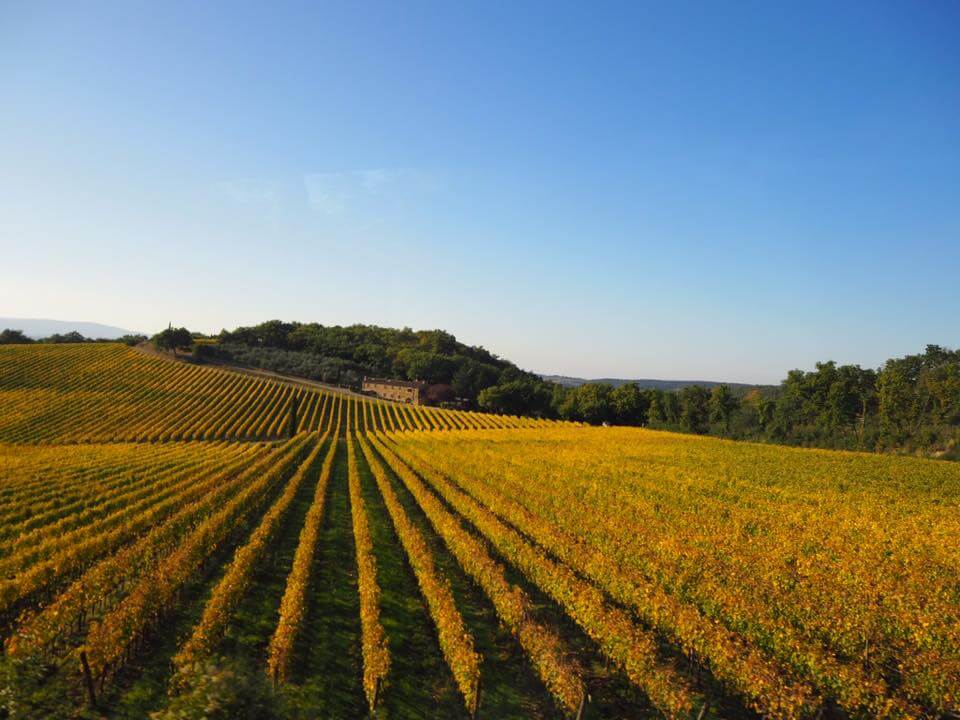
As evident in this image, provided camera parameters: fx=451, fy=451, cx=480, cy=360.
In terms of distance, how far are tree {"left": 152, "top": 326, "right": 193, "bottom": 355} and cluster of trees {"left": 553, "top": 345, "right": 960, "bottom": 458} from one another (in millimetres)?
96316

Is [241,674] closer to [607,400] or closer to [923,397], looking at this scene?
[607,400]

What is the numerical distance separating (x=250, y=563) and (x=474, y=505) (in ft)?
41.5

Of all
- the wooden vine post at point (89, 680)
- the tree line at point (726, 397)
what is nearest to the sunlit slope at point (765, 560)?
the wooden vine post at point (89, 680)

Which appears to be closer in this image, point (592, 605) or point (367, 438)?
point (592, 605)

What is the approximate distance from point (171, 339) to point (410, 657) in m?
124

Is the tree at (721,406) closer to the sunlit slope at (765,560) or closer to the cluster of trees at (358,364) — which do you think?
the cluster of trees at (358,364)

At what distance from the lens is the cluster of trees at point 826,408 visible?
83.1 m

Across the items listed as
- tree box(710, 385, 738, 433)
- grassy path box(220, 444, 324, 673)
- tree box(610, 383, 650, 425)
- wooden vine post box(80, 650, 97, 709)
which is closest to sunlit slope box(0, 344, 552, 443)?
tree box(610, 383, 650, 425)

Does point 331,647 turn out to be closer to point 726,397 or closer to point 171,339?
point 726,397

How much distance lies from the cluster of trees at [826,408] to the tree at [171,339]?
9632 cm

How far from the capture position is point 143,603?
42.0ft

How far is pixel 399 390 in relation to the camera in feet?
378

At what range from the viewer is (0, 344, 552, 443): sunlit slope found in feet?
204

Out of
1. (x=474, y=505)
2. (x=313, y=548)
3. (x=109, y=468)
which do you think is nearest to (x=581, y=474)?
(x=474, y=505)
